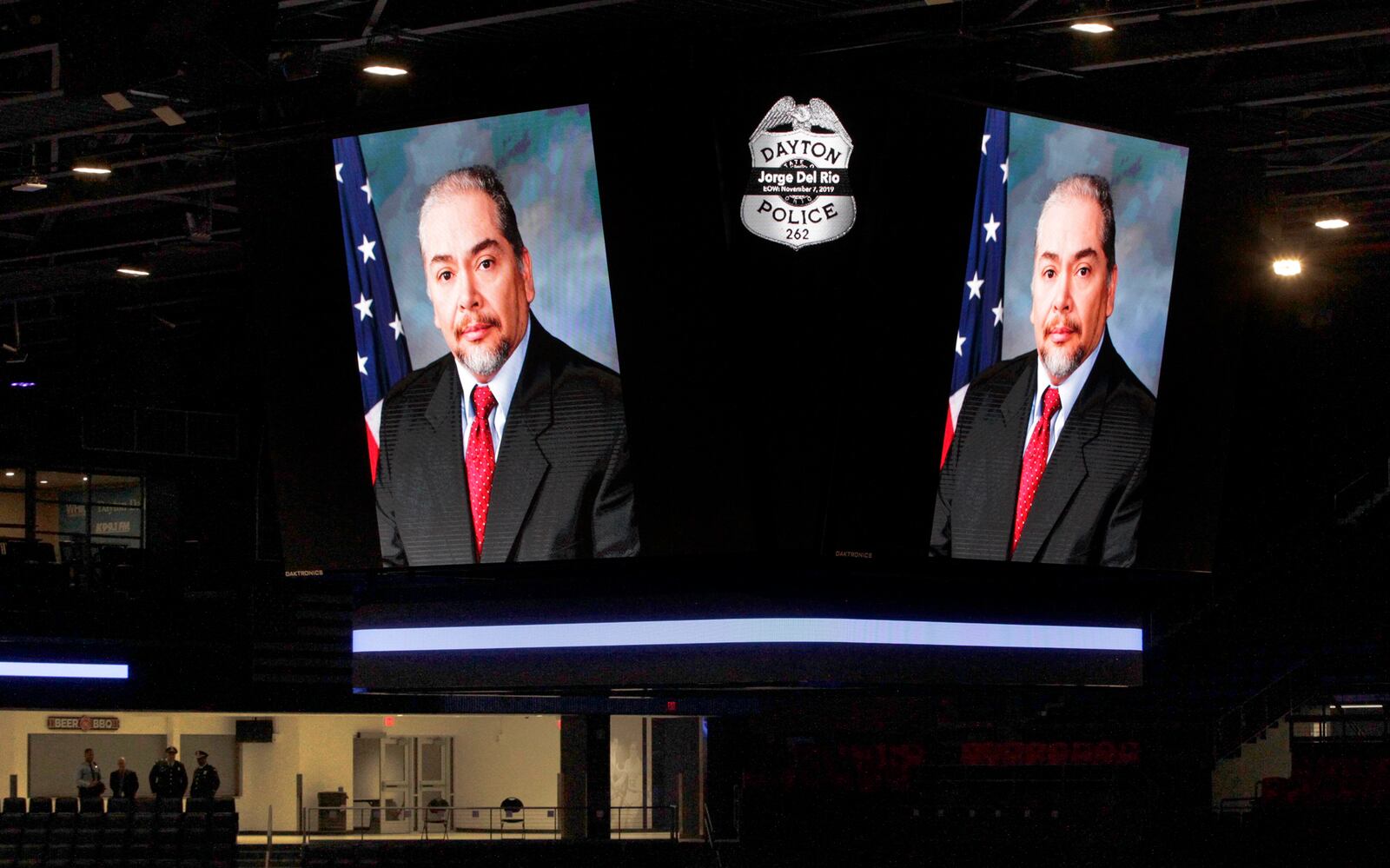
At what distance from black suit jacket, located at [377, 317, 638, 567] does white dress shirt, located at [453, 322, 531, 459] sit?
41mm

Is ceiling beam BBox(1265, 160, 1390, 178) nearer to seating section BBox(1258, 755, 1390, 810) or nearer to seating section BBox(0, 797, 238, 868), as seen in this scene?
seating section BBox(1258, 755, 1390, 810)

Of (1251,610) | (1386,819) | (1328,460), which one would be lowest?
(1386,819)

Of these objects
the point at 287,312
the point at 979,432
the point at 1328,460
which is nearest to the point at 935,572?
the point at 979,432

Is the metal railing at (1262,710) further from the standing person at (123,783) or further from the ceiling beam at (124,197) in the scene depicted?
the ceiling beam at (124,197)

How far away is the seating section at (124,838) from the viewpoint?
62.3ft

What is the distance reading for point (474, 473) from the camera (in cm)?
1210

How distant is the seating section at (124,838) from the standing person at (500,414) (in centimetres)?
854

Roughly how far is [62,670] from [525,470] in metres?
13.5

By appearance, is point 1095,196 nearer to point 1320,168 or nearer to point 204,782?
point 1320,168

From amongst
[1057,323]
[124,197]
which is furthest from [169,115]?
[1057,323]

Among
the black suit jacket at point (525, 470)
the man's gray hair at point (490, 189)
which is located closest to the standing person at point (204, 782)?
the black suit jacket at point (525, 470)

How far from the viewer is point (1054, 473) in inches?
481

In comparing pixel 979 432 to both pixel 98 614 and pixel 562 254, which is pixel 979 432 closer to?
pixel 562 254

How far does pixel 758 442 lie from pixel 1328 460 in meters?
15.2
